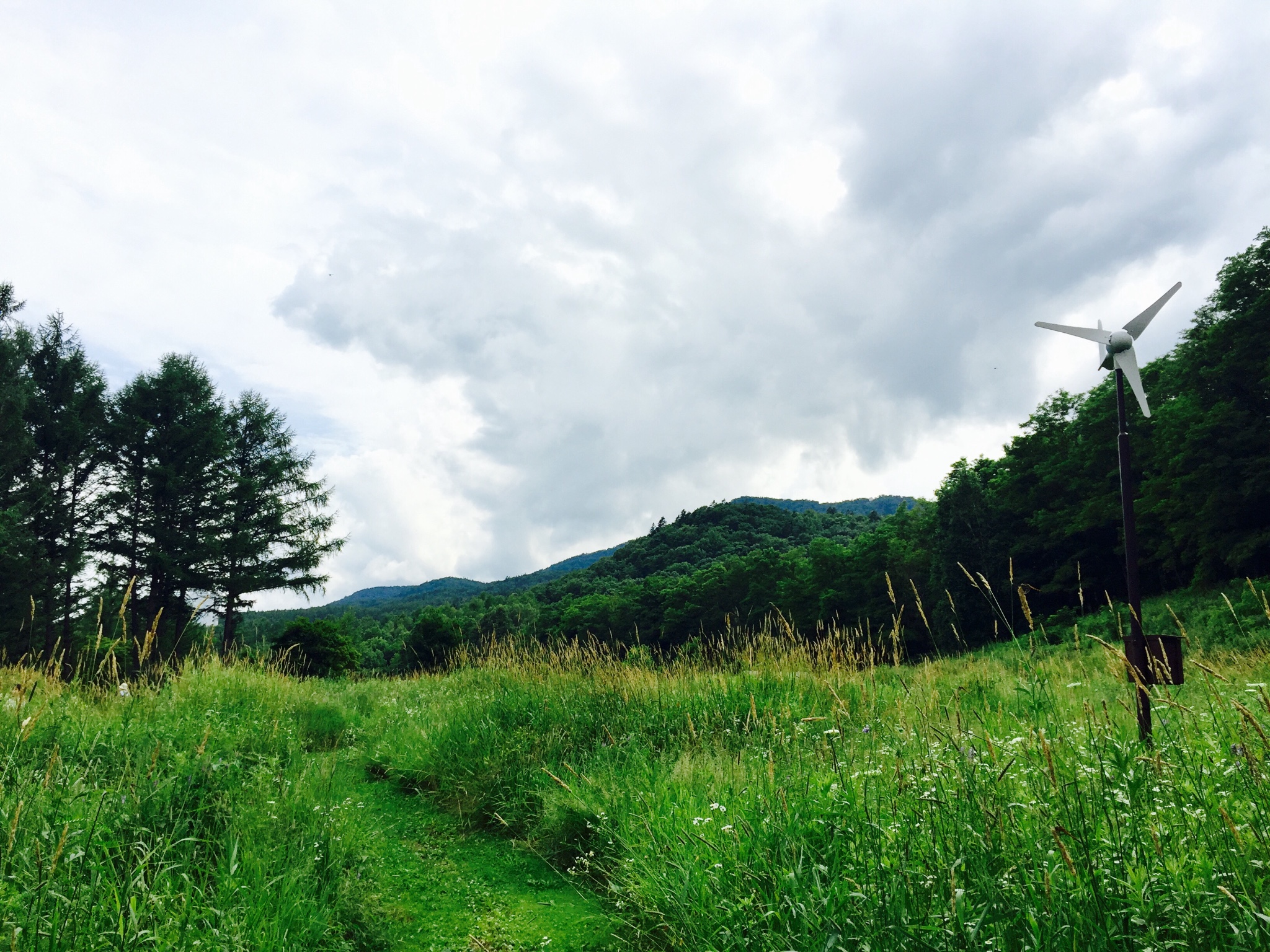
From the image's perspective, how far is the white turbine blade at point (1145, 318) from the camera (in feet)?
21.8

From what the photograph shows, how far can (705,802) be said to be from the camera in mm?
3994

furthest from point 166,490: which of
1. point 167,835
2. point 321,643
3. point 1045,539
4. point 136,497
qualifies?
point 1045,539

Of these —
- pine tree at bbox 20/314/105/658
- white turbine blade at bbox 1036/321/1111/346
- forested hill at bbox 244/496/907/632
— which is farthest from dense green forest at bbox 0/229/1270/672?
forested hill at bbox 244/496/907/632

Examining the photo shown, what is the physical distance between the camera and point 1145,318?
6660 millimetres

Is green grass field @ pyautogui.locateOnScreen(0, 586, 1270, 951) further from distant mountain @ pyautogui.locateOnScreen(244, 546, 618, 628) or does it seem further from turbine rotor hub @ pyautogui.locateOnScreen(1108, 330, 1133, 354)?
distant mountain @ pyautogui.locateOnScreen(244, 546, 618, 628)

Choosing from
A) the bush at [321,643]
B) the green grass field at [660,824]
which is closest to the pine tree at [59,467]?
the bush at [321,643]

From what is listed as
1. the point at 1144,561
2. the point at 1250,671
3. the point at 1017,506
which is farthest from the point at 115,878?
the point at 1017,506

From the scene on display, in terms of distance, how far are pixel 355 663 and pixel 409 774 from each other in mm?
29850

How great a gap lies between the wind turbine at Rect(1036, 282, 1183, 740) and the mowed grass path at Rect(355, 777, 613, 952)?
132 inches

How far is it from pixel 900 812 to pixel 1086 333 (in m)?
5.70

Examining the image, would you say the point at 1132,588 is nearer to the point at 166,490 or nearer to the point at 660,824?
the point at 660,824

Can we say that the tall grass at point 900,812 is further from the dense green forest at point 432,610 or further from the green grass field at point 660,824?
the dense green forest at point 432,610

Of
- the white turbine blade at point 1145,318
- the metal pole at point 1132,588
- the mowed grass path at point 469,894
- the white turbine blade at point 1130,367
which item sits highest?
the white turbine blade at point 1145,318

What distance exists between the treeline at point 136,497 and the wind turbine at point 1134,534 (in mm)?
30436
